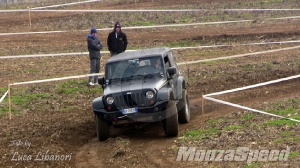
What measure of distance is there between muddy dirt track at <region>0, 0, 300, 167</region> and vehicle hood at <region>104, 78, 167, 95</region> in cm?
101

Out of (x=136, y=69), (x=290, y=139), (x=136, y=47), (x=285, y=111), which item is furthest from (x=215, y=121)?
(x=136, y=47)

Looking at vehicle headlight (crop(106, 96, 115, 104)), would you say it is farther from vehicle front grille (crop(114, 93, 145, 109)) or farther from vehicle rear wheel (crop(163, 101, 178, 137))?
vehicle rear wheel (crop(163, 101, 178, 137))

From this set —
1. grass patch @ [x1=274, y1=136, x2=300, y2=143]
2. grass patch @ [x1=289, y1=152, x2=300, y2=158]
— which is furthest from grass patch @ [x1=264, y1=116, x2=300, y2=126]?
grass patch @ [x1=289, y1=152, x2=300, y2=158]

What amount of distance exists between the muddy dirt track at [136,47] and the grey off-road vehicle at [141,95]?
1.33 feet

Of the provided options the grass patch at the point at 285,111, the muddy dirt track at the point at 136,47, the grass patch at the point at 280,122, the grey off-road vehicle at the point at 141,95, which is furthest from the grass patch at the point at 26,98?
the grass patch at the point at 280,122

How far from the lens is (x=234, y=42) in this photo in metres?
25.2

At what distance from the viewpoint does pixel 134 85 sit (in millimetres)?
12148

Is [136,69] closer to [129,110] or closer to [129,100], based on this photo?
[129,100]

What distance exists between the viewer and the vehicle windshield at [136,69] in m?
12.7

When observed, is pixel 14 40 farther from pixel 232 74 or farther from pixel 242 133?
pixel 242 133

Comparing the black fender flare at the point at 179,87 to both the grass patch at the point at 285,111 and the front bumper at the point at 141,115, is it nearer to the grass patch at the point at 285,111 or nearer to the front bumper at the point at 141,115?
the front bumper at the point at 141,115

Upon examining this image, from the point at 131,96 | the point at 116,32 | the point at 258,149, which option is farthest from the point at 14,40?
the point at 258,149

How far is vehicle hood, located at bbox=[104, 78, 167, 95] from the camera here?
12.0m

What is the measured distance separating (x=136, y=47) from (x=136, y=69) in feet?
39.6
